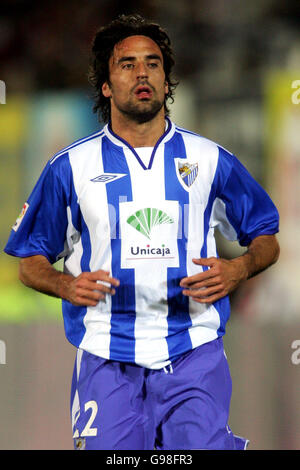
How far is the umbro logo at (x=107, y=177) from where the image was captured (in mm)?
2559

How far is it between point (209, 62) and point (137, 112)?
16.5 ft

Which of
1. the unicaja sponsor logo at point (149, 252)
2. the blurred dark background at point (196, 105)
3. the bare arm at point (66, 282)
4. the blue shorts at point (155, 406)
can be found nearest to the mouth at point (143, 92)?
the unicaja sponsor logo at point (149, 252)

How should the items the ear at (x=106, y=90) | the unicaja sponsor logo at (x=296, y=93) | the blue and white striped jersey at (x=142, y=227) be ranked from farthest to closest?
the unicaja sponsor logo at (x=296, y=93) < the ear at (x=106, y=90) < the blue and white striped jersey at (x=142, y=227)

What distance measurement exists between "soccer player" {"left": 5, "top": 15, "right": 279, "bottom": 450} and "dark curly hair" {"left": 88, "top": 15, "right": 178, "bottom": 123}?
0.08 metres

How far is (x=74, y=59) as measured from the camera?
25.3ft

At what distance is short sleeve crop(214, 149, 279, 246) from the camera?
8.68 feet

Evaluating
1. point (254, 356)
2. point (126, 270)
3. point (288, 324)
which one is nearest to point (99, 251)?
point (126, 270)

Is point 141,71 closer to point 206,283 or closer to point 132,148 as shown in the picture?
point 132,148

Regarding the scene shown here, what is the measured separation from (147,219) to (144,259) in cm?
13

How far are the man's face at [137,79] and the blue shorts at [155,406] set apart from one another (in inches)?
32.0

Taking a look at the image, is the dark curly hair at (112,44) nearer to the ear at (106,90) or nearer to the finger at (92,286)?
the ear at (106,90)

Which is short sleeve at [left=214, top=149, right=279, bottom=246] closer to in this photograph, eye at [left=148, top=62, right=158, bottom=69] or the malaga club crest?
the malaga club crest

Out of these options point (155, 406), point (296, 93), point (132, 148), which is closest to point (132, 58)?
point (132, 148)

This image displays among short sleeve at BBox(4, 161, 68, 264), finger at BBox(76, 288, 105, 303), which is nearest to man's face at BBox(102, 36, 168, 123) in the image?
short sleeve at BBox(4, 161, 68, 264)
